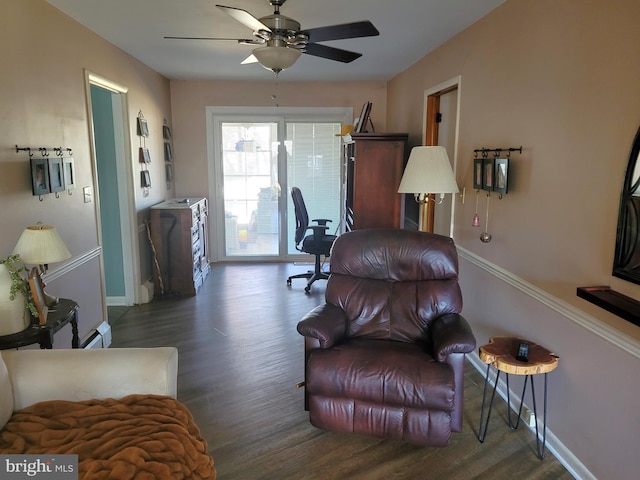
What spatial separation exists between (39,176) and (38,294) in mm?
840

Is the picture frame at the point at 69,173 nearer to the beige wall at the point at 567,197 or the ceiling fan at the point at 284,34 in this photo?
the ceiling fan at the point at 284,34

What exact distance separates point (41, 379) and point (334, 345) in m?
1.37

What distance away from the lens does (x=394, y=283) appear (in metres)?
2.80

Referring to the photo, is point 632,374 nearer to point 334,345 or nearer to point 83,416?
point 334,345

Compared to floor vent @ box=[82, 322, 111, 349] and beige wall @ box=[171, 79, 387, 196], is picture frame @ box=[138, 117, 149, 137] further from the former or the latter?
floor vent @ box=[82, 322, 111, 349]

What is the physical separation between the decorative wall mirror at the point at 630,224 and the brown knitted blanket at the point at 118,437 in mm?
1726

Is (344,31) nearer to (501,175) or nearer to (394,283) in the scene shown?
(501,175)

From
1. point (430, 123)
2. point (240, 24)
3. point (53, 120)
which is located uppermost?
point (240, 24)

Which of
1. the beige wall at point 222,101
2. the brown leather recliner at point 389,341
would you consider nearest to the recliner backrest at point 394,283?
the brown leather recliner at point 389,341

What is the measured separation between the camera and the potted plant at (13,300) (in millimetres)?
2104

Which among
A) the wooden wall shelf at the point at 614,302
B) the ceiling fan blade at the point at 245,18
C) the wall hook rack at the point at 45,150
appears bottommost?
the wooden wall shelf at the point at 614,302

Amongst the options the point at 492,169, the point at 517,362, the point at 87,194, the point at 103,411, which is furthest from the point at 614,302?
the point at 87,194

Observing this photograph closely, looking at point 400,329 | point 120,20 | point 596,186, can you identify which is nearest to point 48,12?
point 120,20

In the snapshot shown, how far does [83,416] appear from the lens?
1684 millimetres
